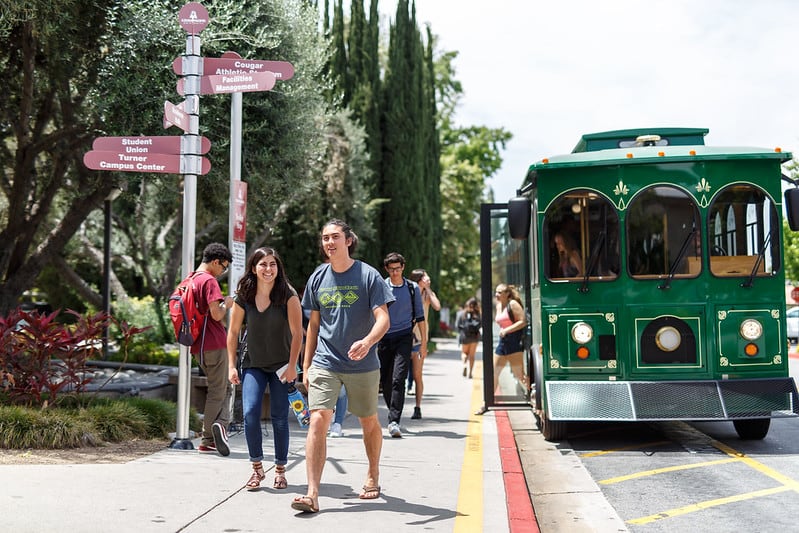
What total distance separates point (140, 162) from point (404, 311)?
330 centimetres

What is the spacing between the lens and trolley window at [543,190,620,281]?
9586 millimetres

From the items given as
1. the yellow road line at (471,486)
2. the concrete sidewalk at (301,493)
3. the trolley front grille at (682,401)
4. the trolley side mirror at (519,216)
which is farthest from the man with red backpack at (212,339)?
the trolley front grille at (682,401)

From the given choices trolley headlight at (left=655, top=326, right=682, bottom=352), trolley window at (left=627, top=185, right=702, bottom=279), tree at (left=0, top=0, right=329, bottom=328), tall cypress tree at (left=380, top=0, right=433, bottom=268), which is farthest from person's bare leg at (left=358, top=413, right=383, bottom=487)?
tall cypress tree at (left=380, top=0, right=433, bottom=268)

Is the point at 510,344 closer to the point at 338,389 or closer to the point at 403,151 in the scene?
the point at 338,389

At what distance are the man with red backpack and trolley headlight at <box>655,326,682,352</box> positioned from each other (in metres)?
4.31

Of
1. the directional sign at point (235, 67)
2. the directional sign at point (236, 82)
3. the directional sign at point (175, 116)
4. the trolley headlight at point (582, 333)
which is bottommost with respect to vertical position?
the trolley headlight at point (582, 333)

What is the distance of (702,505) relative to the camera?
6.68 m

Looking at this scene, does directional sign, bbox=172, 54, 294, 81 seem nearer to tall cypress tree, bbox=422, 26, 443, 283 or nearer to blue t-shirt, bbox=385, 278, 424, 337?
blue t-shirt, bbox=385, 278, 424, 337

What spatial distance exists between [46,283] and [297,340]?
32.0 m

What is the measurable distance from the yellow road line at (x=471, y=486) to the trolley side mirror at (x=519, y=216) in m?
2.23

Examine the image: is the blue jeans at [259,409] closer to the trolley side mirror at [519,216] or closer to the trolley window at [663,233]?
the trolley side mirror at [519,216]

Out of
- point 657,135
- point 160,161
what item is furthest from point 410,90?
point 160,161

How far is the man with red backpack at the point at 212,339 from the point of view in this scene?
804 cm

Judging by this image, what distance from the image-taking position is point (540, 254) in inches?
384
